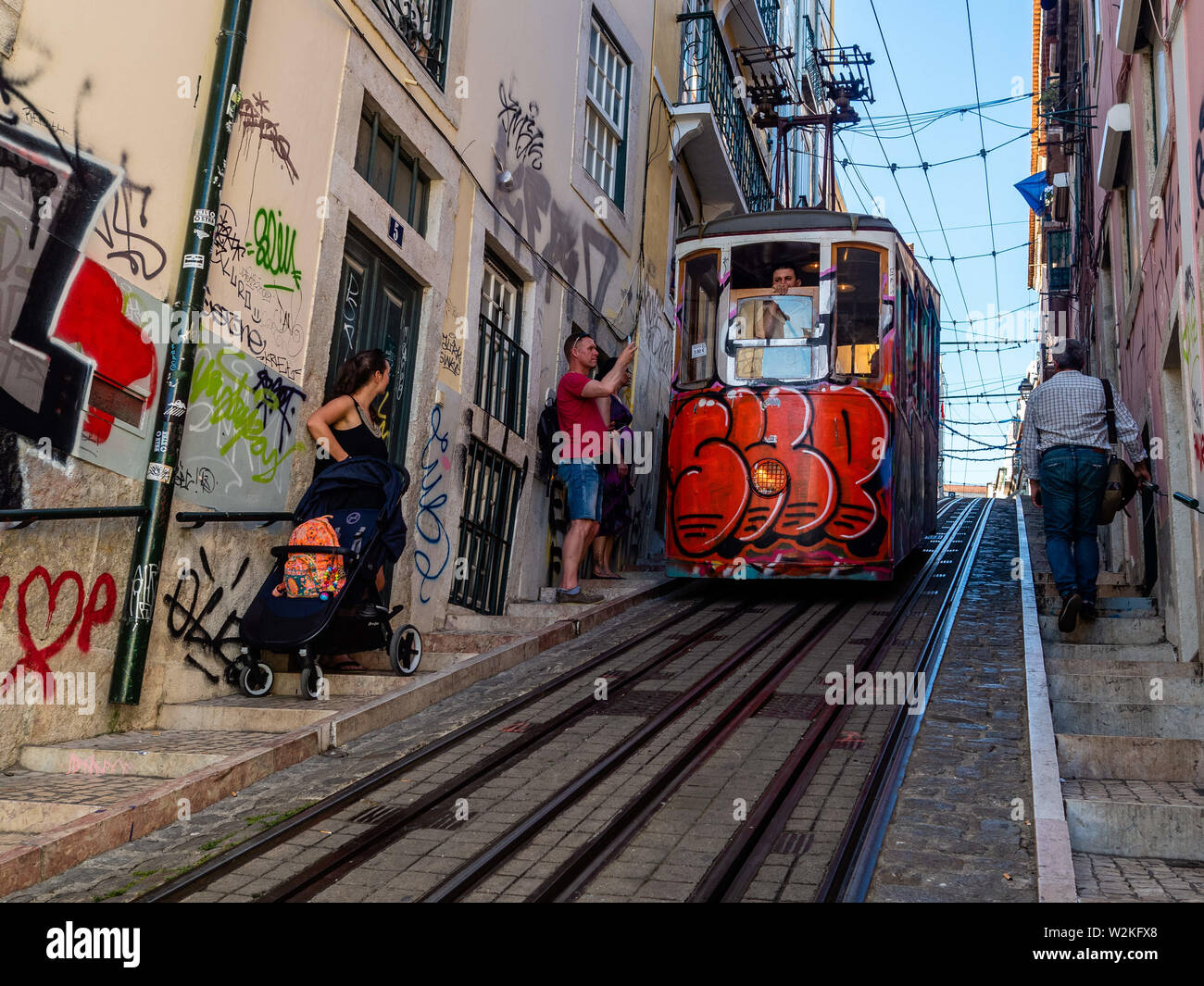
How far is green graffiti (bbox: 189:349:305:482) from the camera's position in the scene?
18.7 feet

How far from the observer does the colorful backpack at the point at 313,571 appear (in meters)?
5.57

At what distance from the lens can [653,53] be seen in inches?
564

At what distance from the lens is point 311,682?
567 centimetres

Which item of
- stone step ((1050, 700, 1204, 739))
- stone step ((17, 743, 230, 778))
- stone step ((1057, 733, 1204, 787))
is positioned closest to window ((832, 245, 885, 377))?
stone step ((1050, 700, 1204, 739))

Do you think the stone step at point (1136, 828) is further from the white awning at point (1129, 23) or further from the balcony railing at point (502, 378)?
the white awning at point (1129, 23)

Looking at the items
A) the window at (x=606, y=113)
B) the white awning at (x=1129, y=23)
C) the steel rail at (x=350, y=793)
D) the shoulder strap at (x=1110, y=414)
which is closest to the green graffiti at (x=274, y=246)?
the steel rail at (x=350, y=793)

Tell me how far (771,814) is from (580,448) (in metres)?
5.58

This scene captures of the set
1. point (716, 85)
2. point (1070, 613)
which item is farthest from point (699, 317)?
point (716, 85)

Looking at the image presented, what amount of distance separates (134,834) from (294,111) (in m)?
4.28

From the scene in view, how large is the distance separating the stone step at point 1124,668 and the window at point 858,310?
10.7 feet

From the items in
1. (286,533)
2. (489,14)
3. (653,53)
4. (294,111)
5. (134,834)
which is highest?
(653,53)

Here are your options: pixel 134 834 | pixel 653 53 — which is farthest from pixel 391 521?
pixel 653 53

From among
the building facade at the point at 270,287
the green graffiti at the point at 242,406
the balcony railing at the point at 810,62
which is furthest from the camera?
the balcony railing at the point at 810,62
